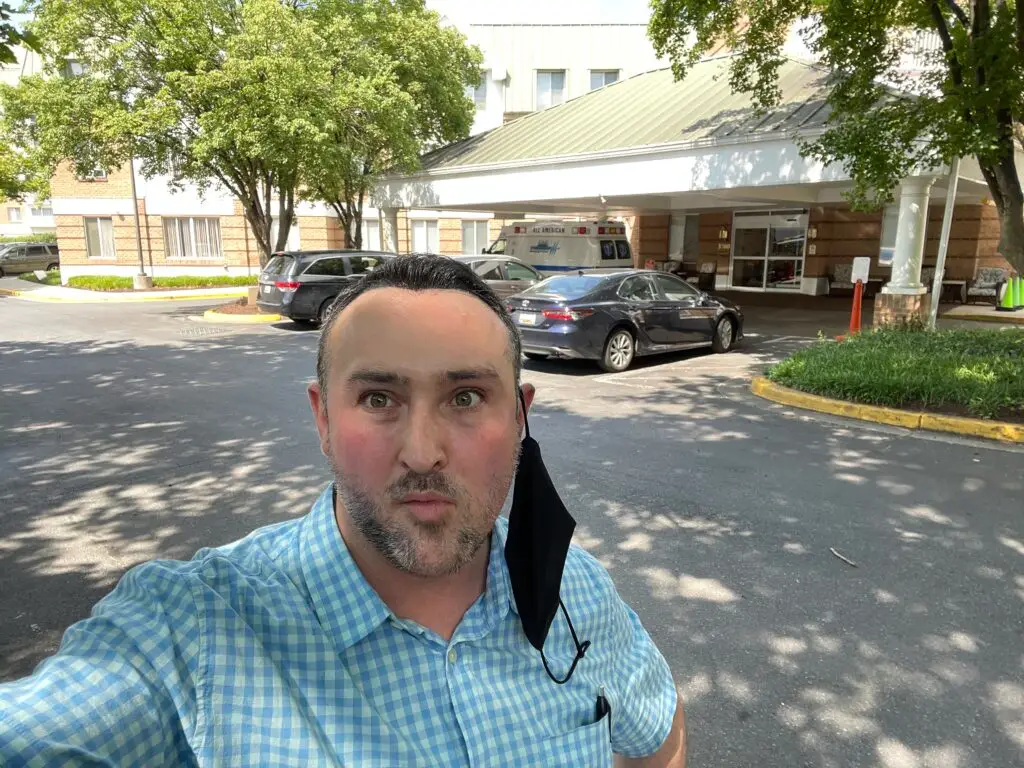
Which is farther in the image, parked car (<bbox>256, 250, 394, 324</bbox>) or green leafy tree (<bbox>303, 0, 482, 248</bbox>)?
green leafy tree (<bbox>303, 0, 482, 248</bbox>)

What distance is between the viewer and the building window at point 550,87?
111 feet

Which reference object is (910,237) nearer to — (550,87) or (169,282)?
(169,282)

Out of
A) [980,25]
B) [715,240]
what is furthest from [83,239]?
[980,25]

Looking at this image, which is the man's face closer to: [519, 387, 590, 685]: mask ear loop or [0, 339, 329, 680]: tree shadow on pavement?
[519, 387, 590, 685]: mask ear loop

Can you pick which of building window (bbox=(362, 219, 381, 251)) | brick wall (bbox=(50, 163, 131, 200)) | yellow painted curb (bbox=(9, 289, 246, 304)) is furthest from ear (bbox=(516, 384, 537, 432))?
brick wall (bbox=(50, 163, 131, 200))

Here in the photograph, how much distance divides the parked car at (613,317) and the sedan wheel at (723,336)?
0.10 metres

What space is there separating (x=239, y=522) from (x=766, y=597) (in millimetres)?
3173

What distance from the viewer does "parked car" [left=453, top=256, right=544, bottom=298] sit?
49.6 ft

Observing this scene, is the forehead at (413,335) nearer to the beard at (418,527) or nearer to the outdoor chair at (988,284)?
the beard at (418,527)

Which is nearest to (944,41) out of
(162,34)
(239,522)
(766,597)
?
(766,597)

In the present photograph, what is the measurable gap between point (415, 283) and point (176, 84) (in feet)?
56.4

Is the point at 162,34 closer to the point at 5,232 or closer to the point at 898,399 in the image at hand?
the point at 898,399

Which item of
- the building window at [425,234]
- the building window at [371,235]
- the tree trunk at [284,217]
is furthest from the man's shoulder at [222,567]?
the building window at [371,235]

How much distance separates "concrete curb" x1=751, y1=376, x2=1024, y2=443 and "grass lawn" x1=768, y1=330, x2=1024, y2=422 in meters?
0.19
